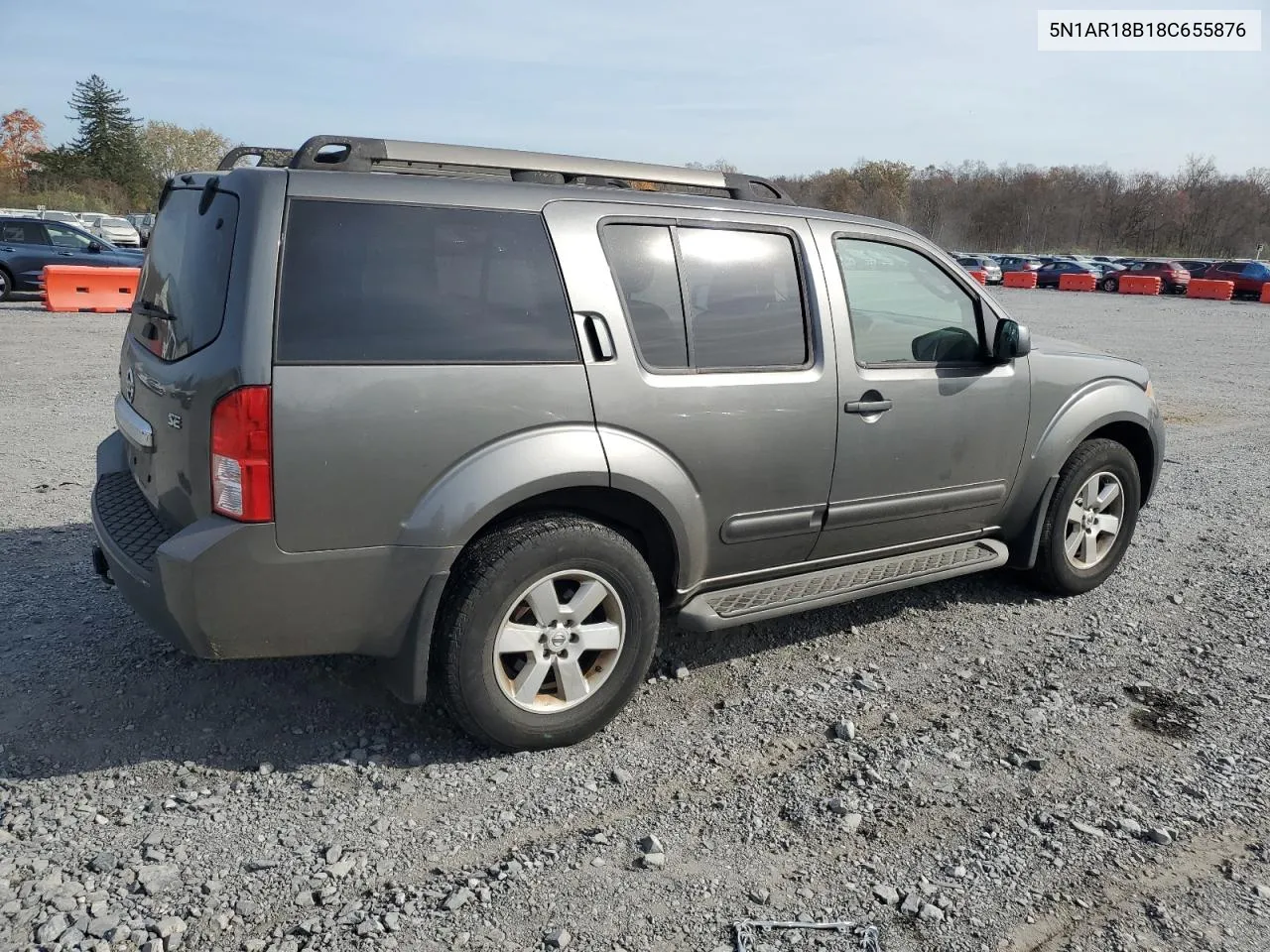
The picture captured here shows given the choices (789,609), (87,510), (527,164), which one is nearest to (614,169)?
(527,164)

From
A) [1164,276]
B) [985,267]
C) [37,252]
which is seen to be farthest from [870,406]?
[1164,276]

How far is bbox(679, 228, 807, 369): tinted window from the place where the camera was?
379 cm

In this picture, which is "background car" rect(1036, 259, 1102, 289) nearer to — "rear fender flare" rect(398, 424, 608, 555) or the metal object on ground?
"rear fender flare" rect(398, 424, 608, 555)

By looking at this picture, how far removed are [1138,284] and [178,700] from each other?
42.9m

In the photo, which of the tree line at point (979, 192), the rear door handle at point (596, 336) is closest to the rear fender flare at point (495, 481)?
the rear door handle at point (596, 336)

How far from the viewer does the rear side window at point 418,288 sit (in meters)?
3.05

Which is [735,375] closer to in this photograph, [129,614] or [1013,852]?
[1013,852]

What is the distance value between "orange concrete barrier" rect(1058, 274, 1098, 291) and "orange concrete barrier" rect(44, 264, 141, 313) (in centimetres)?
3594

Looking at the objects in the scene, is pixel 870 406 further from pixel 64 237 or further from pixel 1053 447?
pixel 64 237

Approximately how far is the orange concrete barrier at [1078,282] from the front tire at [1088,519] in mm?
39713

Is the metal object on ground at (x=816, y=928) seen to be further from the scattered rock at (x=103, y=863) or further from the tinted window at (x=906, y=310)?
the tinted window at (x=906, y=310)

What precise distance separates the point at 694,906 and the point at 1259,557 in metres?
4.83

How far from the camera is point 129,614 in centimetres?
447

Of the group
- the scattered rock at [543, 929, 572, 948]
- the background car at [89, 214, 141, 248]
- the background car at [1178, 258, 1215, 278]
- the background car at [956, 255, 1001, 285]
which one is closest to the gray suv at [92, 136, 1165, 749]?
the scattered rock at [543, 929, 572, 948]
